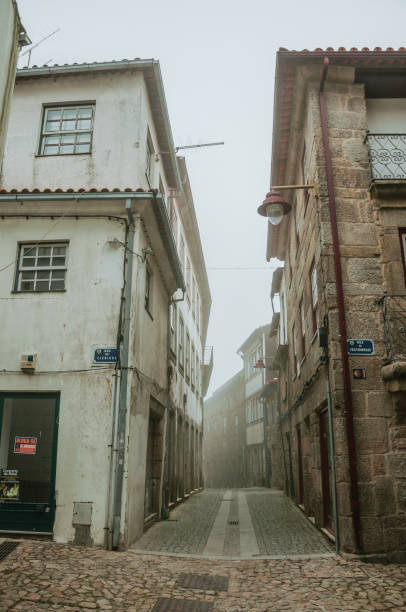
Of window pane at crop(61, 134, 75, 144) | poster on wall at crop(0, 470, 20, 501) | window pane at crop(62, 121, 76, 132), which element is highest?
window pane at crop(62, 121, 76, 132)

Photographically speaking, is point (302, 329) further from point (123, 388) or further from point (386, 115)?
point (123, 388)

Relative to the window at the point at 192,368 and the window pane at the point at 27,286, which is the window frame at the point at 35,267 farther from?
the window at the point at 192,368

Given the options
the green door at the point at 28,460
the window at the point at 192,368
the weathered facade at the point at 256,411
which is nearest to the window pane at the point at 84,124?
the green door at the point at 28,460

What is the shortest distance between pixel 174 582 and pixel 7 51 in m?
6.81

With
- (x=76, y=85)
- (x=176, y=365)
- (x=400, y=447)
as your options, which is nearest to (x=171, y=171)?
(x=76, y=85)

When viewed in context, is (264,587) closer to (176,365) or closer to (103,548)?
(103,548)

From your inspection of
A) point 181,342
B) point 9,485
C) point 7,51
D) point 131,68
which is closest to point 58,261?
point 7,51

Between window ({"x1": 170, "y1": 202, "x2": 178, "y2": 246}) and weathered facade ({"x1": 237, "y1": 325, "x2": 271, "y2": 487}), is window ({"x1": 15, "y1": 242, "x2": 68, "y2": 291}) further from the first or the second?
weathered facade ({"x1": 237, "y1": 325, "x2": 271, "y2": 487})

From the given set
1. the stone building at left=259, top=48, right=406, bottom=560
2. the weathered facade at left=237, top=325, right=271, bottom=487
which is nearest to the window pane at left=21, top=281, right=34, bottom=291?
the stone building at left=259, top=48, right=406, bottom=560

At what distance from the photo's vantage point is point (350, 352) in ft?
26.0

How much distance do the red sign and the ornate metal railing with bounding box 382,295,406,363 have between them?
19.2 ft

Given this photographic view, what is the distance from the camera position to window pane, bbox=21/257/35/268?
9.32 m

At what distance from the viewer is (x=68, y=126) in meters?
10.6

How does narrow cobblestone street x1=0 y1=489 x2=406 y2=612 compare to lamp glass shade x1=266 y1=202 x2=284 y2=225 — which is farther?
lamp glass shade x1=266 y1=202 x2=284 y2=225
